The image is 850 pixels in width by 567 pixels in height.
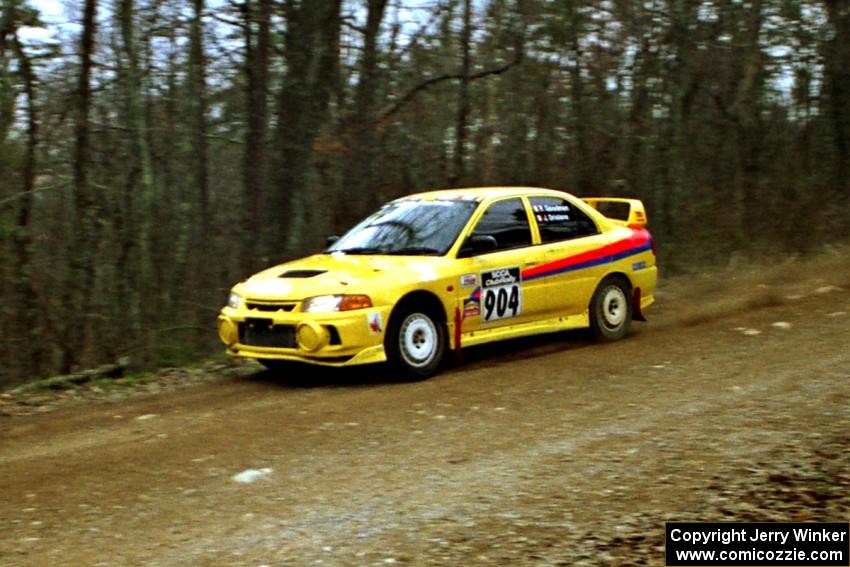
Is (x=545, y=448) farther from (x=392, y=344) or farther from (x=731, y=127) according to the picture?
(x=731, y=127)

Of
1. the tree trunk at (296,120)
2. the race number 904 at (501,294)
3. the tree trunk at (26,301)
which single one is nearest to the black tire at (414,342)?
the race number 904 at (501,294)

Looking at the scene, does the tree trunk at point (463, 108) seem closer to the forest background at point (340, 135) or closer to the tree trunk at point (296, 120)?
the forest background at point (340, 135)

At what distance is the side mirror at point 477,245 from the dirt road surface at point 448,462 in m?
1.16

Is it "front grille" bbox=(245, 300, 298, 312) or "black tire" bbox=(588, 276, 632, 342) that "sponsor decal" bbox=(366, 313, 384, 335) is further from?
"black tire" bbox=(588, 276, 632, 342)

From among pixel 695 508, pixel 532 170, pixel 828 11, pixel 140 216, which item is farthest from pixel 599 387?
pixel 828 11

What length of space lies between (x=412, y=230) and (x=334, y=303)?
1617mm

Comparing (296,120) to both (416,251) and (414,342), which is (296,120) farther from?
(414,342)

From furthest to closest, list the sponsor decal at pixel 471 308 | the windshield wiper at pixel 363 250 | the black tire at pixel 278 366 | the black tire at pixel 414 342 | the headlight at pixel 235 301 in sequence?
1. the windshield wiper at pixel 363 250
2. the black tire at pixel 278 366
3. the sponsor decal at pixel 471 308
4. the headlight at pixel 235 301
5. the black tire at pixel 414 342

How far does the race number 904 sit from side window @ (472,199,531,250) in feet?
1.03

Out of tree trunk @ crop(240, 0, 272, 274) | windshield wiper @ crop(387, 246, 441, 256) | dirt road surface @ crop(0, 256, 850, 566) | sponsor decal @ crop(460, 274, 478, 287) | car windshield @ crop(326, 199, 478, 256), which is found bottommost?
dirt road surface @ crop(0, 256, 850, 566)

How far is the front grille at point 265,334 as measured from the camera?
32.0 feet

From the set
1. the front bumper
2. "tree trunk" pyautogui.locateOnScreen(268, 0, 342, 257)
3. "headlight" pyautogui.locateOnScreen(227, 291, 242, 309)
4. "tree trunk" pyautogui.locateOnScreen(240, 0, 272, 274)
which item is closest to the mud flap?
the front bumper

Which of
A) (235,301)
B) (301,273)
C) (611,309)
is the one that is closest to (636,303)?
(611,309)

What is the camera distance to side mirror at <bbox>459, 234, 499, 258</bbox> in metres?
10.5
